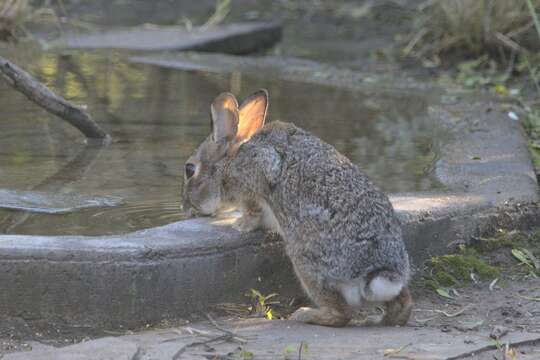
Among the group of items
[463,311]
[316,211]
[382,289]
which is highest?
[316,211]

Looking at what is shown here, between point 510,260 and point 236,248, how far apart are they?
1.59 m

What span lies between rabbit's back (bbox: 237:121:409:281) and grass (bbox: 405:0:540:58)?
5.70 m

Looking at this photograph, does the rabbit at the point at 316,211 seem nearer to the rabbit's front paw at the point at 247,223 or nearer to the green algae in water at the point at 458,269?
the rabbit's front paw at the point at 247,223

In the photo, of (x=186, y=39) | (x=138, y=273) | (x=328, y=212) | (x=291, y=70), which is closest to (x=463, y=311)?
(x=328, y=212)

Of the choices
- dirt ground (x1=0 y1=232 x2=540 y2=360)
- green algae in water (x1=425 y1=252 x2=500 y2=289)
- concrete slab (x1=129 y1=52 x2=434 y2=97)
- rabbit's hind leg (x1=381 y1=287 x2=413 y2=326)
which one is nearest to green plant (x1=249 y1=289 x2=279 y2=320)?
dirt ground (x1=0 y1=232 x2=540 y2=360)

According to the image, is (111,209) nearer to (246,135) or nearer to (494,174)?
(246,135)

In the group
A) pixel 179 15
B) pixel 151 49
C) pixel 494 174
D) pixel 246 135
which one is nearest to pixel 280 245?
pixel 246 135

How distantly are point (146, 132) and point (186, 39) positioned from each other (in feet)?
13.1

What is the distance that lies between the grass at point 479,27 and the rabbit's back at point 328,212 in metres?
5.70

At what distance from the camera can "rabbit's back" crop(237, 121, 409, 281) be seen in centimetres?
442

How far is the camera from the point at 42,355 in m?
3.97

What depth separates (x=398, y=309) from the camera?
4562mm

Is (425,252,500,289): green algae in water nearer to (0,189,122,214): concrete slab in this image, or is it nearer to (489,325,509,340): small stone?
(489,325,509,340): small stone

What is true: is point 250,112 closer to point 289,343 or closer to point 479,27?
point 289,343
